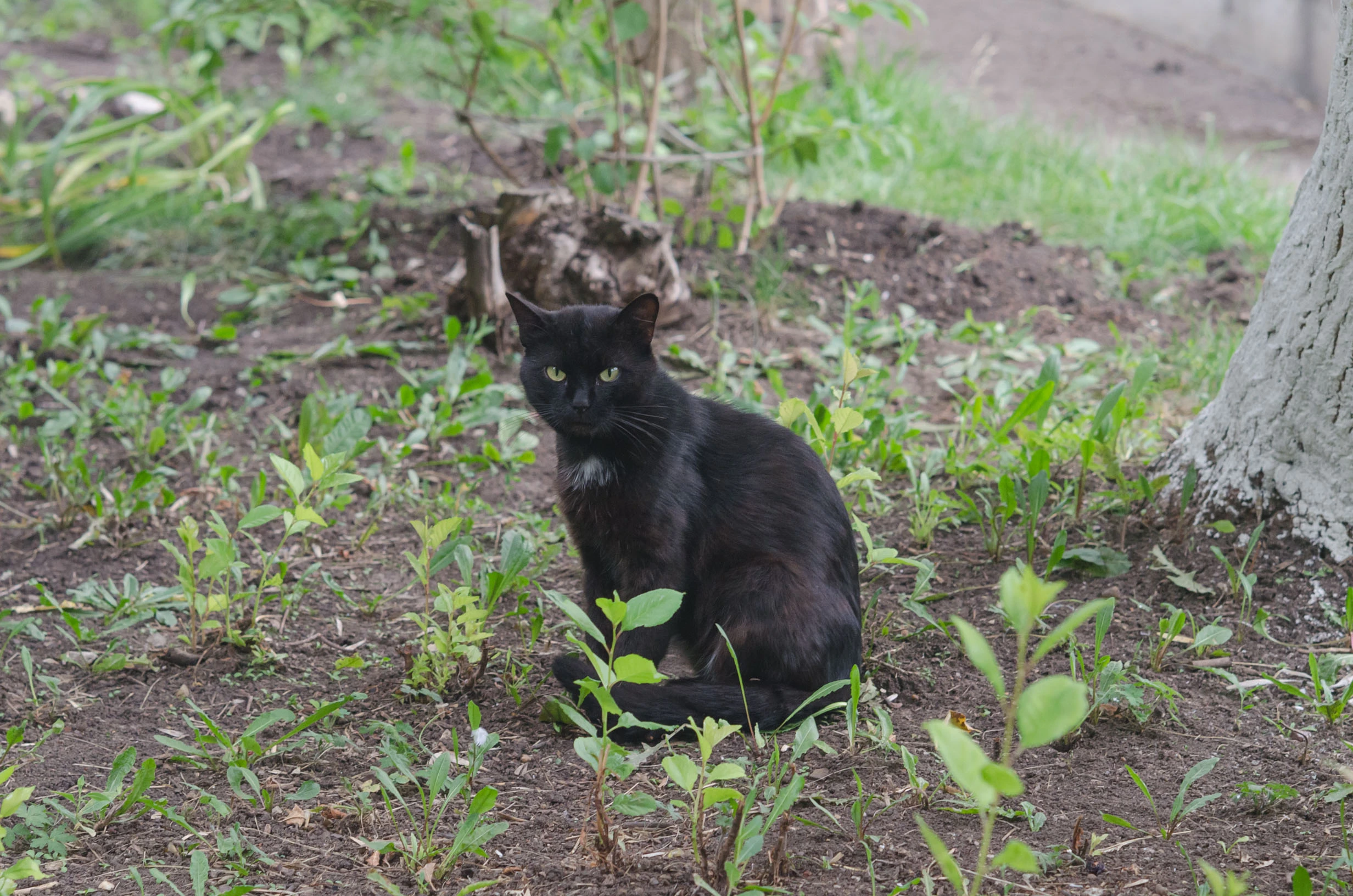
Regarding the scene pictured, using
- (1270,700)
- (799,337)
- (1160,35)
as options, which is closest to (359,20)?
(799,337)

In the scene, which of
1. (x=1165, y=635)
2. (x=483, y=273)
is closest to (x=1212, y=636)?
(x=1165, y=635)

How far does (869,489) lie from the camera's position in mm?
3322

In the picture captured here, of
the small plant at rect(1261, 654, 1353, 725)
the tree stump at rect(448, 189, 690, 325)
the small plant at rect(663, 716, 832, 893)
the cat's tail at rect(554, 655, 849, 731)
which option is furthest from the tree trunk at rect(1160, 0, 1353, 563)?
the tree stump at rect(448, 189, 690, 325)

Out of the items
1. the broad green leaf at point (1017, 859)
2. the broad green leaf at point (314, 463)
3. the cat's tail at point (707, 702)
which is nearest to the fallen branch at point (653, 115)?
the broad green leaf at point (314, 463)

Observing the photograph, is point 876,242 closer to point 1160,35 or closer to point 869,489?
point 869,489

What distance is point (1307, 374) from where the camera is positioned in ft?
8.49

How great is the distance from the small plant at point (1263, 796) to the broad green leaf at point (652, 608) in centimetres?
112

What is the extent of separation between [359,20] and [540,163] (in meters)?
1.51

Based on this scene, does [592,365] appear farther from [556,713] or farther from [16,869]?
[16,869]

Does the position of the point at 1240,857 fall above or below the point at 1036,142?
below

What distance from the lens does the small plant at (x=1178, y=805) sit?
1841 millimetres

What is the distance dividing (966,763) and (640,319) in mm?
1611

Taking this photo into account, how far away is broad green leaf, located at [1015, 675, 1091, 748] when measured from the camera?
3.85 ft

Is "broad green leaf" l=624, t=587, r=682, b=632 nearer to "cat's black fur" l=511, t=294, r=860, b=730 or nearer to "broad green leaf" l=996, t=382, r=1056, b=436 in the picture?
"cat's black fur" l=511, t=294, r=860, b=730
